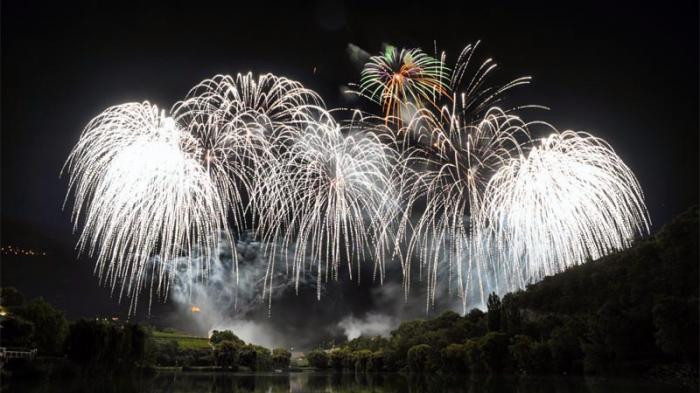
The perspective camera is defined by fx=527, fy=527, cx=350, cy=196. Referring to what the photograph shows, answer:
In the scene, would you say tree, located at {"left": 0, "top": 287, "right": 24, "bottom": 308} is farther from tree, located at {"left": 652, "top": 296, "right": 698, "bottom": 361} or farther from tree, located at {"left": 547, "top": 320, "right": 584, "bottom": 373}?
tree, located at {"left": 652, "top": 296, "right": 698, "bottom": 361}

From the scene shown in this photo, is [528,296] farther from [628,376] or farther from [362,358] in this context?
[362,358]

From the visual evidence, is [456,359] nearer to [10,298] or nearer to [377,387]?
[377,387]

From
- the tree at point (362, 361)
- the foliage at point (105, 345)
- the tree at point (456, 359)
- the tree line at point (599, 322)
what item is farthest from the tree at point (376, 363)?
the foliage at point (105, 345)

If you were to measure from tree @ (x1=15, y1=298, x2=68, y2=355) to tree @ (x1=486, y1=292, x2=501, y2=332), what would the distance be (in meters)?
87.0

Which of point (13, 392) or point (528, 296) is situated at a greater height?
point (528, 296)

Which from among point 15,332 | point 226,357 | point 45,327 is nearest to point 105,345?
point 45,327

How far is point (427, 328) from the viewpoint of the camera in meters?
159

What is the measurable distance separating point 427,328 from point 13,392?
129 meters

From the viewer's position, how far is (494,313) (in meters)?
121

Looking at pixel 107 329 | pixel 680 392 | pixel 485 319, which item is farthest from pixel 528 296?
pixel 107 329

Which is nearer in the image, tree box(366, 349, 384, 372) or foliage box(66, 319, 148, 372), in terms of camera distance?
foliage box(66, 319, 148, 372)

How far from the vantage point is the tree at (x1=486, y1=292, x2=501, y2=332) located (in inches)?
4688

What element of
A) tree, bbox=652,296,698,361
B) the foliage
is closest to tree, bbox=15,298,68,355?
the foliage

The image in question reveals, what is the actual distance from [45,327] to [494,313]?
90.8 metres
